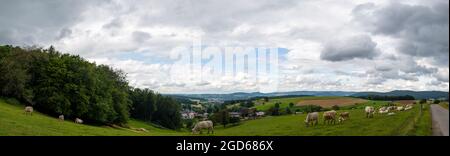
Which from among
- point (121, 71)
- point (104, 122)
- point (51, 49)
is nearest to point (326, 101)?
point (121, 71)

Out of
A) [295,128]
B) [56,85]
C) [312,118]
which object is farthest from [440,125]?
[56,85]

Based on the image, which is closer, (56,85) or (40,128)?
(40,128)

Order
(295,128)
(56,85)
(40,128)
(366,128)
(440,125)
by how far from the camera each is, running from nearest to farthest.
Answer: (440,125) → (366,128) → (40,128) → (295,128) → (56,85)

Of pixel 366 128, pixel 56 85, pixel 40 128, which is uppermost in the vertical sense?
pixel 56 85

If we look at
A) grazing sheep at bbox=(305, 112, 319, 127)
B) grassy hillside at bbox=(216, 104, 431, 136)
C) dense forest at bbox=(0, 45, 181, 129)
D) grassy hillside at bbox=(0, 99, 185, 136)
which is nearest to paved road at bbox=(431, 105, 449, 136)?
grassy hillside at bbox=(216, 104, 431, 136)

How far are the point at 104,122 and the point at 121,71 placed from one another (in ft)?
95.0

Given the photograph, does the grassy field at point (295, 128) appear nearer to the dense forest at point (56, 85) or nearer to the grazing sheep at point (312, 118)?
the grazing sheep at point (312, 118)

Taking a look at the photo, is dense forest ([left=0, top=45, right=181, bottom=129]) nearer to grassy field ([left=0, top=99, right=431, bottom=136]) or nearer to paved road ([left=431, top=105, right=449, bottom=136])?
grassy field ([left=0, top=99, right=431, bottom=136])

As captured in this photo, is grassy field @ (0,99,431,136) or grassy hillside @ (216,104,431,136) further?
grassy field @ (0,99,431,136)

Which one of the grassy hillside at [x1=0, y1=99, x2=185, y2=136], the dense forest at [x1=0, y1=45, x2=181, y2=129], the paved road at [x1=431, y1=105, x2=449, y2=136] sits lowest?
the grassy hillside at [x1=0, y1=99, x2=185, y2=136]

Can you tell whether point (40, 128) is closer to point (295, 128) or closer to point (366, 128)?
point (295, 128)

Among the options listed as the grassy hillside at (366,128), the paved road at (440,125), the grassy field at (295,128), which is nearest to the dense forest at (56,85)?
the grassy field at (295,128)

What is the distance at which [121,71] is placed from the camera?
3942 inches

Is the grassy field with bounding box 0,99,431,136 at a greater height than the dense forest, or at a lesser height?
lesser
